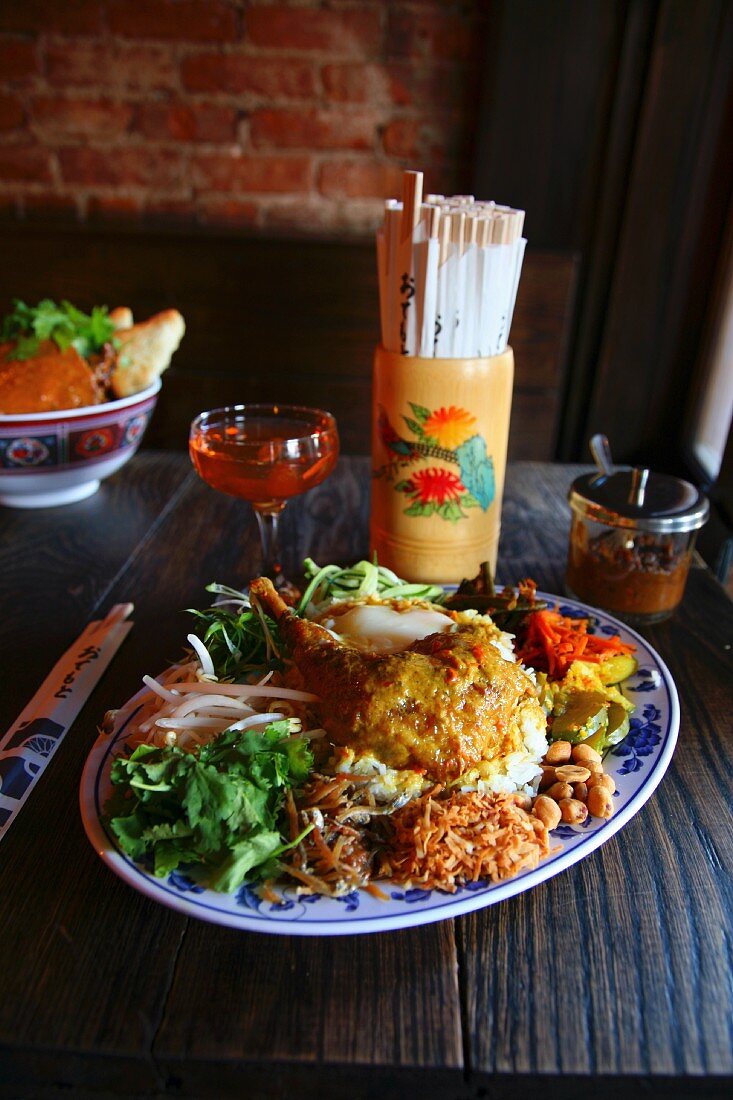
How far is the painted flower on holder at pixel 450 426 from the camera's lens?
1216mm

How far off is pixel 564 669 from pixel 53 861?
63 centimetres

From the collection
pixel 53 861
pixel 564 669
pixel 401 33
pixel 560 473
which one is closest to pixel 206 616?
pixel 53 861

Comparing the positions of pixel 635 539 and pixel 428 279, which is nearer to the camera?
pixel 428 279

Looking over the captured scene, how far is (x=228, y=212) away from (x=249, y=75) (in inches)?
16.1

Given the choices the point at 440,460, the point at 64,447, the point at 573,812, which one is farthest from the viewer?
the point at 64,447

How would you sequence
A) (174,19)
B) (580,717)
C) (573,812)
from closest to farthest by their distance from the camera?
(573,812), (580,717), (174,19)

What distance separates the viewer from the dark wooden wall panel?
249 centimetres

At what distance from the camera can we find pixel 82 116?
2.59 metres

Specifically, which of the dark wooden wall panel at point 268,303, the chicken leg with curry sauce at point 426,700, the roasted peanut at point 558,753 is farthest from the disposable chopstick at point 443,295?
the dark wooden wall panel at point 268,303

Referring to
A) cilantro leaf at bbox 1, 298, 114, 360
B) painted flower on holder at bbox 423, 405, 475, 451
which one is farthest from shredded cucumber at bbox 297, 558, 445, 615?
cilantro leaf at bbox 1, 298, 114, 360

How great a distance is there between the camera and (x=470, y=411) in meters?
1.22

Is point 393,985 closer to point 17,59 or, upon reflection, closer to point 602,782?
point 602,782

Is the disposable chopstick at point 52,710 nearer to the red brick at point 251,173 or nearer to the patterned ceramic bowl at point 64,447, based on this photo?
the patterned ceramic bowl at point 64,447

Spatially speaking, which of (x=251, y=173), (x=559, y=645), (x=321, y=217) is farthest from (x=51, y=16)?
(x=559, y=645)
